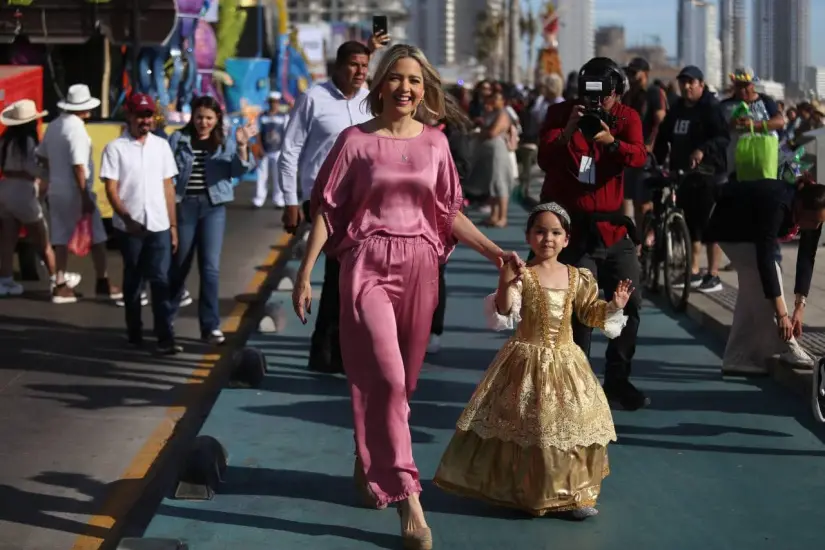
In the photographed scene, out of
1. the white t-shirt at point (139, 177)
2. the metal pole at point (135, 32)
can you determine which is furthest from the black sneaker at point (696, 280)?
the metal pole at point (135, 32)

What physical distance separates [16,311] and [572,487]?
808cm

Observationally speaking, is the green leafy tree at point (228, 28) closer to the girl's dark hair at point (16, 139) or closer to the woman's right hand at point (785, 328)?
the girl's dark hair at point (16, 139)

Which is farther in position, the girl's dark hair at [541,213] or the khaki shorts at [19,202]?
the khaki shorts at [19,202]

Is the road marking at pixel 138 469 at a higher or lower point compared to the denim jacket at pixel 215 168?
lower

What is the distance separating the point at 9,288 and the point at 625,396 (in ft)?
→ 24.2

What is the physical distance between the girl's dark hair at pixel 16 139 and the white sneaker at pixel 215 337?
352cm

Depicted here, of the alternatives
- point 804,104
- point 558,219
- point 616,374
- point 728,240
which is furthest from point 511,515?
point 804,104

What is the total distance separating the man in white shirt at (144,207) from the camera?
1121cm

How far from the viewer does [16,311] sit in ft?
43.7

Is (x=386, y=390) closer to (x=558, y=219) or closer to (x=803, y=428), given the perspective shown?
(x=558, y=219)

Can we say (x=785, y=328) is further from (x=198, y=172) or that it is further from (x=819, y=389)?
(x=198, y=172)

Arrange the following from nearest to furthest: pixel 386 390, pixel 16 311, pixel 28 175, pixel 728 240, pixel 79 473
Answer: pixel 386 390 < pixel 79 473 < pixel 728 240 < pixel 16 311 < pixel 28 175

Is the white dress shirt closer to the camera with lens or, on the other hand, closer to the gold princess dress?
the camera with lens

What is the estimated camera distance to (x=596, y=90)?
782cm
